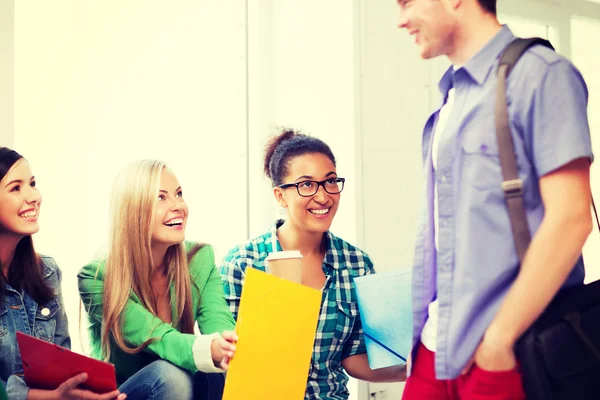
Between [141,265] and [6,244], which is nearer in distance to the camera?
[6,244]

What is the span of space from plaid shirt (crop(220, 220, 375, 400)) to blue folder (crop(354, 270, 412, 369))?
182mm

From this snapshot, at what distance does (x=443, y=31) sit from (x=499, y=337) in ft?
1.73

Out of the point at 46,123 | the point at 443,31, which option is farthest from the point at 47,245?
the point at 443,31

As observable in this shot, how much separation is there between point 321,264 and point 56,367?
2.88 feet

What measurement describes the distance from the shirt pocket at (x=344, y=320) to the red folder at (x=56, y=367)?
2.42 feet

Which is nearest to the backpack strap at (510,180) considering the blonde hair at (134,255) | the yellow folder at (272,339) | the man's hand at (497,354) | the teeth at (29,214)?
the man's hand at (497,354)

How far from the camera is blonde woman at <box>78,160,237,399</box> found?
180cm

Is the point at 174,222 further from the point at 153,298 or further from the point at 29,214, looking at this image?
the point at 29,214

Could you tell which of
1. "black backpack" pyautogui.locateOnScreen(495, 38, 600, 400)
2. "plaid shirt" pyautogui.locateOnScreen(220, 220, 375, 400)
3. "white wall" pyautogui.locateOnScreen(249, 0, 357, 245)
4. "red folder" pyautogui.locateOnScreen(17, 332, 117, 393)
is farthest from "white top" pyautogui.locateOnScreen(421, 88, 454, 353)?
"white wall" pyautogui.locateOnScreen(249, 0, 357, 245)

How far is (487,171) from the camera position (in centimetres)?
112

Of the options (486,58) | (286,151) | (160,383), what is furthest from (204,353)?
(486,58)

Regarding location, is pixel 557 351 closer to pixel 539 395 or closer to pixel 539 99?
pixel 539 395

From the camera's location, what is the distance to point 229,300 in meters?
2.12

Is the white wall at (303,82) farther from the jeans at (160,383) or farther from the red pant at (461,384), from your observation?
the red pant at (461,384)
